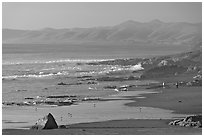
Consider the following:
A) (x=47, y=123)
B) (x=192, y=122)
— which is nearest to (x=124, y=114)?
(x=192, y=122)

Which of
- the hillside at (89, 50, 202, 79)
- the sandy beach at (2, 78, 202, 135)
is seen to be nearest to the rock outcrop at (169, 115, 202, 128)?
the sandy beach at (2, 78, 202, 135)

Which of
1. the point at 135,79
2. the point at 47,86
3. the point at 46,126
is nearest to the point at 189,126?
the point at 46,126

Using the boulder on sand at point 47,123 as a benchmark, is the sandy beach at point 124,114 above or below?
below

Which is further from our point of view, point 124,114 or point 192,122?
point 124,114

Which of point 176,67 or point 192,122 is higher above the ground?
point 176,67

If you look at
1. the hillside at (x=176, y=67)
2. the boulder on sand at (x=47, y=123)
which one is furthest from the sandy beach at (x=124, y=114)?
the hillside at (x=176, y=67)

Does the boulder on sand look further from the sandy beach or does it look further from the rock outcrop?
the rock outcrop

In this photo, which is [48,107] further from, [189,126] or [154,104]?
[189,126]

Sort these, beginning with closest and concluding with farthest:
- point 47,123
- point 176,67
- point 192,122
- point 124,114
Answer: point 47,123
point 192,122
point 124,114
point 176,67

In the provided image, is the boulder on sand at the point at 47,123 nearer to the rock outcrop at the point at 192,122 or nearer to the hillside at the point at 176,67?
the rock outcrop at the point at 192,122

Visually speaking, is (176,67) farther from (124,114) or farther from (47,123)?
(47,123)

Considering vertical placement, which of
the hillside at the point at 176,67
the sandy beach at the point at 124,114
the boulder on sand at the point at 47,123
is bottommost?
the sandy beach at the point at 124,114
